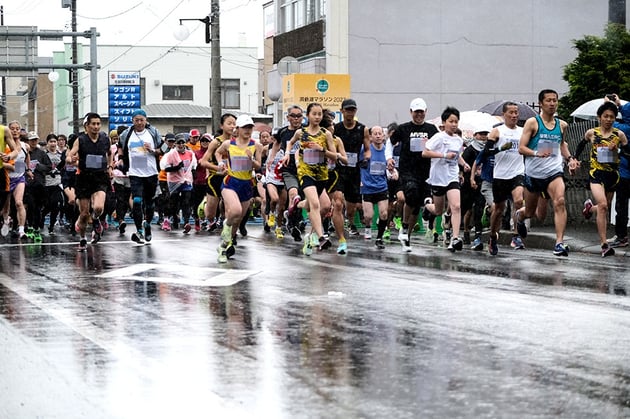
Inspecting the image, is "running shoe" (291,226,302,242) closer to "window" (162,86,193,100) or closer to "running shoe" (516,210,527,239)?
"running shoe" (516,210,527,239)

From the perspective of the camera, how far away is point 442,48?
42.7m

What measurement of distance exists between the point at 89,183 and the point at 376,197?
4.28 meters

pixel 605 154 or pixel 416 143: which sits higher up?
pixel 416 143

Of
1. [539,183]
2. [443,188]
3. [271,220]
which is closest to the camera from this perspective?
[539,183]

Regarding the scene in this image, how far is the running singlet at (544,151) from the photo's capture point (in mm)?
15289

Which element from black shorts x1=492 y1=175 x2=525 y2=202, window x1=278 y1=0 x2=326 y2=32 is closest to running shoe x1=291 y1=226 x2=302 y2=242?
black shorts x1=492 y1=175 x2=525 y2=202

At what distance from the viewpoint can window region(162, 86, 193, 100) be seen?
87.6m

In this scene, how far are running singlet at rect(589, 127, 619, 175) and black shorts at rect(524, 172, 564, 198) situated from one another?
947 mm

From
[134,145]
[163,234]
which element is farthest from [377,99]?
[134,145]

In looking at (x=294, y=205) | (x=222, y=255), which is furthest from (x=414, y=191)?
(x=222, y=255)

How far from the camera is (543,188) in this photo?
50.6ft

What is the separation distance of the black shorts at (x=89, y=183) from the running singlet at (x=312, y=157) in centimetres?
377

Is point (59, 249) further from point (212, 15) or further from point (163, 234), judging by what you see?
point (212, 15)

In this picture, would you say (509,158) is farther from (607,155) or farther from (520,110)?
(520,110)
